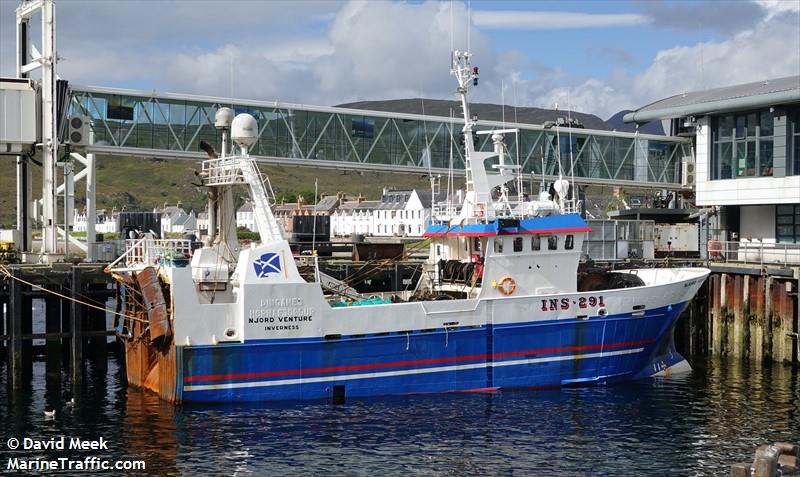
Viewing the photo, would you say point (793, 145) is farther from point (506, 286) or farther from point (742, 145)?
point (506, 286)

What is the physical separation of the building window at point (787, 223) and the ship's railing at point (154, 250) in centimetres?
2772

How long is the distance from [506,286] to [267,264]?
320 inches

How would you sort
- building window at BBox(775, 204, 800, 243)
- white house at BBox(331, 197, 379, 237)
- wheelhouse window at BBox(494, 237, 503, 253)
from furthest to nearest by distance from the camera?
1. white house at BBox(331, 197, 379, 237)
2. building window at BBox(775, 204, 800, 243)
3. wheelhouse window at BBox(494, 237, 503, 253)

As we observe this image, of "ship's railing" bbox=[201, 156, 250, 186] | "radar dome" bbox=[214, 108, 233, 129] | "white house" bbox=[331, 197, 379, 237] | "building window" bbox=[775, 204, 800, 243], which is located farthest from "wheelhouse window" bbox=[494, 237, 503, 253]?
"white house" bbox=[331, 197, 379, 237]

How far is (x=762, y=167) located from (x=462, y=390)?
21139 mm

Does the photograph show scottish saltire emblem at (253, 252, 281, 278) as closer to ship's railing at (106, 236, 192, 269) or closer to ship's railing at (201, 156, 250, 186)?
ship's railing at (106, 236, 192, 269)

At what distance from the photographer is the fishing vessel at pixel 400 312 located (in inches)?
1190

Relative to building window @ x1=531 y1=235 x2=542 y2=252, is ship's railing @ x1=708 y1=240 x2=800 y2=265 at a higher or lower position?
lower

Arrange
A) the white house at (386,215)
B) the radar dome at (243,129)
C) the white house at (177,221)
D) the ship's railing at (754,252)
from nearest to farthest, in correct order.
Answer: the radar dome at (243,129), the ship's railing at (754,252), the white house at (386,215), the white house at (177,221)

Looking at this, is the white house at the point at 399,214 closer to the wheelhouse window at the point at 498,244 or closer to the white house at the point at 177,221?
the white house at the point at 177,221

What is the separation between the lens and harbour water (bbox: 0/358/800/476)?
2483cm

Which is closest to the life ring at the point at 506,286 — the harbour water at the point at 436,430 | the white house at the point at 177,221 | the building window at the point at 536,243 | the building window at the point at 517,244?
the building window at the point at 517,244

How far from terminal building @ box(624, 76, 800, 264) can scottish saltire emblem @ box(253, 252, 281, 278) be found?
71.7 feet
